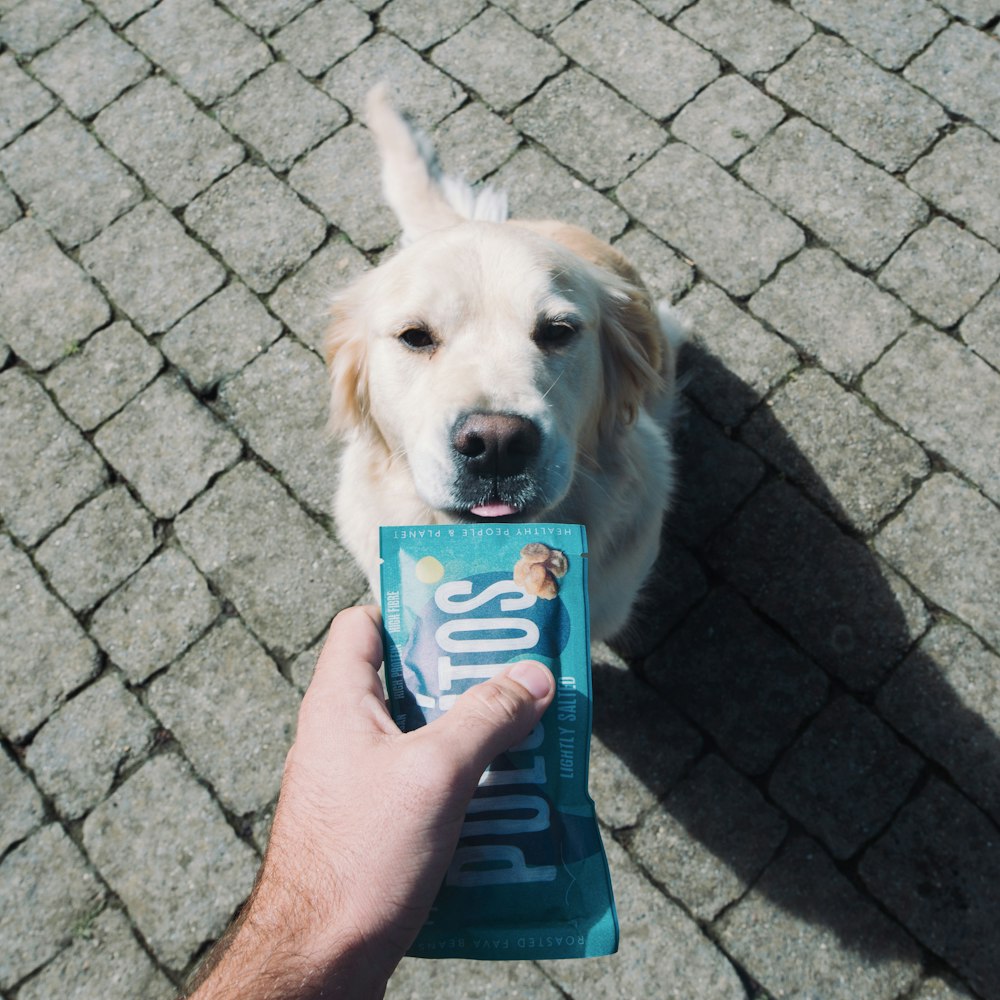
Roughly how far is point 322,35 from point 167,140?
40.4 inches

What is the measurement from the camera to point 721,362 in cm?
387

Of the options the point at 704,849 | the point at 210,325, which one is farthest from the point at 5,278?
the point at 704,849

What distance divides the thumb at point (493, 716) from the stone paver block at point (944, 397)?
2.59 m

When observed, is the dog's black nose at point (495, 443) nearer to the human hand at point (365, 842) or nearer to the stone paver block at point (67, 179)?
the human hand at point (365, 842)

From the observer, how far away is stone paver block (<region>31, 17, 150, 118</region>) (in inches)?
177

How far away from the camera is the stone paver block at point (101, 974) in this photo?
3.02m

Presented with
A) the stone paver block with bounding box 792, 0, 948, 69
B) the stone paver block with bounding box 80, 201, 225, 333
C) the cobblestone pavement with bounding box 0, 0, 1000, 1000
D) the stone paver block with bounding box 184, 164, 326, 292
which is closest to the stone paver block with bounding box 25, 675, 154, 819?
the cobblestone pavement with bounding box 0, 0, 1000, 1000

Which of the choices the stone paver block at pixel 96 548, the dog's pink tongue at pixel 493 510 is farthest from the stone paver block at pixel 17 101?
the dog's pink tongue at pixel 493 510

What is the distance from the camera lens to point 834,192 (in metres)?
4.06

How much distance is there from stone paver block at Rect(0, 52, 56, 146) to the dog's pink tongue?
12.7 feet

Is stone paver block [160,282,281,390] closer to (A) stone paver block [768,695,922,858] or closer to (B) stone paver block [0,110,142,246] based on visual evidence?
(B) stone paver block [0,110,142,246]

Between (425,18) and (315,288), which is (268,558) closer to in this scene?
(315,288)

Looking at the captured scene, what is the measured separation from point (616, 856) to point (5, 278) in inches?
157

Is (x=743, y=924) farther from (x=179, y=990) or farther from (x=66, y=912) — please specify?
(x=66, y=912)
